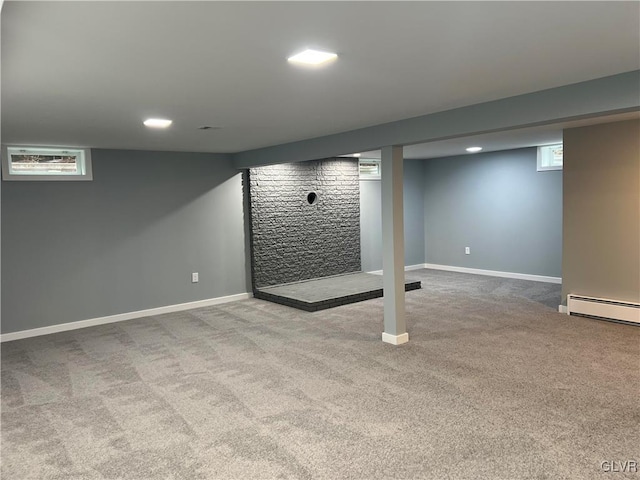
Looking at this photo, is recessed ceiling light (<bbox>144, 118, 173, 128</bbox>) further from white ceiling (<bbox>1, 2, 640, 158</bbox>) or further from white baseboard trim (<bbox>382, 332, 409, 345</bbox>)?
white baseboard trim (<bbox>382, 332, 409, 345</bbox>)

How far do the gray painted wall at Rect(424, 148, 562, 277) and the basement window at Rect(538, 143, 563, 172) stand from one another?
0.10m

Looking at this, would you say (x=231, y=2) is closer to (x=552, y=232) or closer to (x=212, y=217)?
(x=212, y=217)

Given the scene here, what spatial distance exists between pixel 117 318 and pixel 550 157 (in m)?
6.53

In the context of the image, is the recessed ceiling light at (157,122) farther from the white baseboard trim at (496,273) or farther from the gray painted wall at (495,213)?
the white baseboard trim at (496,273)

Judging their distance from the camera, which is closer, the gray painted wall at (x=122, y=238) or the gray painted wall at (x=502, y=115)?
the gray painted wall at (x=502, y=115)

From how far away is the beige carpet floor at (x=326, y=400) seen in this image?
2605 millimetres

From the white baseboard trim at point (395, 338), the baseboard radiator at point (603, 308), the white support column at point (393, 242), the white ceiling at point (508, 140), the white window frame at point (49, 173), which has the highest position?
the white ceiling at point (508, 140)

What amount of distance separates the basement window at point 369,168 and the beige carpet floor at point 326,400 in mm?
3565

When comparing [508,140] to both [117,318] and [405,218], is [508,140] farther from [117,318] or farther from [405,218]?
[117,318]

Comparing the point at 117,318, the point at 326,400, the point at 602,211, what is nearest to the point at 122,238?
the point at 117,318

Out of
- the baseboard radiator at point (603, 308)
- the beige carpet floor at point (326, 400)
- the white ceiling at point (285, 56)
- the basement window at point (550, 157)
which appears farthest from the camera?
the basement window at point (550, 157)

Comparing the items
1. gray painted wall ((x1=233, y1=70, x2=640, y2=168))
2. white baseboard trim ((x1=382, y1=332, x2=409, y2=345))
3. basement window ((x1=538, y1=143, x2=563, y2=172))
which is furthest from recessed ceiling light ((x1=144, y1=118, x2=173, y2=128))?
basement window ((x1=538, y1=143, x2=563, y2=172))

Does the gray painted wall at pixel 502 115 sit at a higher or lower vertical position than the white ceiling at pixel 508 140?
lower

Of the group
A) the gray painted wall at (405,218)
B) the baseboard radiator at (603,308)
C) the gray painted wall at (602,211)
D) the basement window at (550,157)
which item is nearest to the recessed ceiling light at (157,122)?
the gray painted wall at (602,211)
